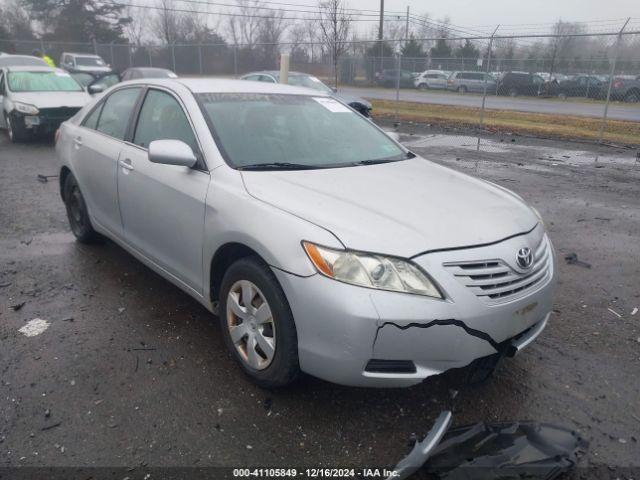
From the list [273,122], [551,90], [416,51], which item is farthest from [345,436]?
[416,51]

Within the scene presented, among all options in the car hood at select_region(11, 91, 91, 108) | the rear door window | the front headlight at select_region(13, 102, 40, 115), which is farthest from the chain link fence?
the rear door window

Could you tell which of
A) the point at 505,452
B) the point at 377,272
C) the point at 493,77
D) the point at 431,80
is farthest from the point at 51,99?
the point at 431,80

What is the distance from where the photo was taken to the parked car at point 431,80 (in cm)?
2517

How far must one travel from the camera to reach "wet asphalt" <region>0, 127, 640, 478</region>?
250cm

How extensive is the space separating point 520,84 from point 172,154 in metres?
21.3

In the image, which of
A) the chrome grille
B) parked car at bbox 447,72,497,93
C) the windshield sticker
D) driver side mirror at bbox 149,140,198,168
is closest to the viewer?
the chrome grille

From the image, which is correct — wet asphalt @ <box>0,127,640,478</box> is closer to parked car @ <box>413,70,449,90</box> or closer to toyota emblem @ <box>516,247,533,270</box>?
toyota emblem @ <box>516,247,533,270</box>

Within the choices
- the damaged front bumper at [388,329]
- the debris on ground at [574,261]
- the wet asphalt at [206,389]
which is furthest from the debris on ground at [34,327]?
the debris on ground at [574,261]

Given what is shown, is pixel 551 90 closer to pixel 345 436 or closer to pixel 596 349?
pixel 596 349

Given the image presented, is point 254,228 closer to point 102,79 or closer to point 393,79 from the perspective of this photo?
point 102,79

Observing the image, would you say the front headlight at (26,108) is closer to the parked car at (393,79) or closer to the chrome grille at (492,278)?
the chrome grille at (492,278)

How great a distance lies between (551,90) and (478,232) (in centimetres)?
2194

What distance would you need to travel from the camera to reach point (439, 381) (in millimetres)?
3004

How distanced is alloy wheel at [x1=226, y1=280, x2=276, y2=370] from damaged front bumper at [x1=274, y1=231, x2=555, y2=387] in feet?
0.79
